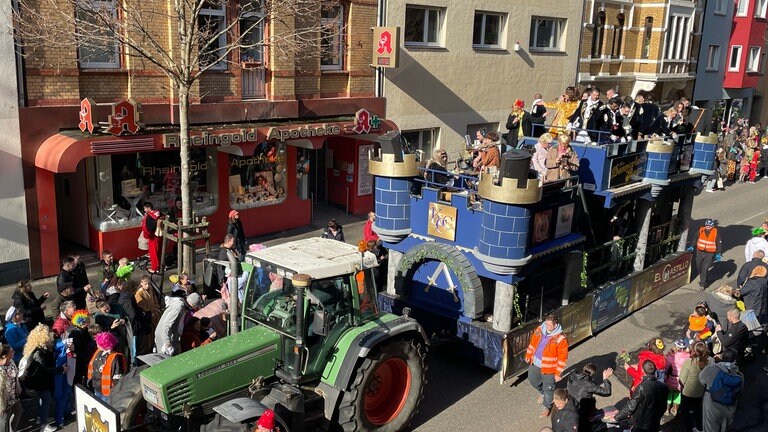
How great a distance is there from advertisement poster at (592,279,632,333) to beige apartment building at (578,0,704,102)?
50.2 ft

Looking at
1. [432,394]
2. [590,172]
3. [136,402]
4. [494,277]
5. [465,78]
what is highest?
[465,78]

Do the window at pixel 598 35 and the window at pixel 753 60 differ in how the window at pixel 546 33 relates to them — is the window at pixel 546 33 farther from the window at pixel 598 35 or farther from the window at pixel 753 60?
the window at pixel 753 60

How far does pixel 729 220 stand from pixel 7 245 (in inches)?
774

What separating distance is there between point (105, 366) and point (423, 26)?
48.3 feet

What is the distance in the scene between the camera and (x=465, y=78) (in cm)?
2153

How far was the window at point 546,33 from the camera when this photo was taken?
2397 cm

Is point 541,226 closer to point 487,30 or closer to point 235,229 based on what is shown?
point 235,229

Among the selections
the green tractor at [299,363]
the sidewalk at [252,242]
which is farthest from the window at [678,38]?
the green tractor at [299,363]

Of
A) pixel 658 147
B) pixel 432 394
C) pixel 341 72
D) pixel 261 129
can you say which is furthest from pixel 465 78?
pixel 432 394

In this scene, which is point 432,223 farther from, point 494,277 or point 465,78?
point 465,78

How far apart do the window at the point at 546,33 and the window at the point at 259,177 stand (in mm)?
10961

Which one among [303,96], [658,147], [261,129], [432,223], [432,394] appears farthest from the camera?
Answer: [303,96]

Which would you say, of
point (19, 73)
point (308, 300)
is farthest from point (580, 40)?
point (308, 300)

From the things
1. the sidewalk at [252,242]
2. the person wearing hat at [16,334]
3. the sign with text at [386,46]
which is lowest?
the sidewalk at [252,242]
